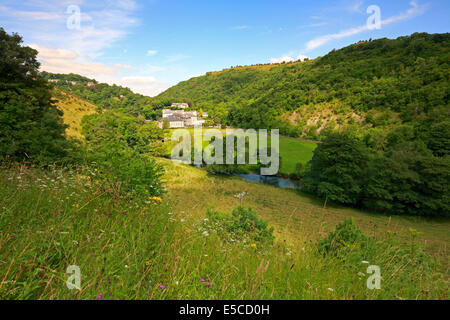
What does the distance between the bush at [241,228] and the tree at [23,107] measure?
13212 mm

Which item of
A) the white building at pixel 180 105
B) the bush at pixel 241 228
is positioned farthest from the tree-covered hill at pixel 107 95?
the bush at pixel 241 228

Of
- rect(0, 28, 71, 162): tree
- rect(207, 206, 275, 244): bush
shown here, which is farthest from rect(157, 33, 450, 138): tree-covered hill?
rect(0, 28, 71, 162): tree

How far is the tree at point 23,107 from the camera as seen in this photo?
50.2ft

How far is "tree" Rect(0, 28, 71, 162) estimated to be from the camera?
50.2 feet

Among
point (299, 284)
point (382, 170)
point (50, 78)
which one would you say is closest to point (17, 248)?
point (299, 284)

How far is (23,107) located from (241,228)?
22.8 m

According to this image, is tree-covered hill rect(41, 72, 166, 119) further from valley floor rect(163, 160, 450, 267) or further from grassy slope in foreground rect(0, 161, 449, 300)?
grassy slope in foreground rect(0, 161, 449, 300)

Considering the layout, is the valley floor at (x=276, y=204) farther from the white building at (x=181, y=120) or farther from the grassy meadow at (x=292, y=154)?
the white building at (x=181, y=120)

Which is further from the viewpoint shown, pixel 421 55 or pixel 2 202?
pixel 421 55

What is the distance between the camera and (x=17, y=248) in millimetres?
2150

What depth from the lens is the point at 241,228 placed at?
849cm

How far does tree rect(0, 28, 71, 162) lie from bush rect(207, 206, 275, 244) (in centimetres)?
1321

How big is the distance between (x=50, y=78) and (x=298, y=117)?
19139 centimetres

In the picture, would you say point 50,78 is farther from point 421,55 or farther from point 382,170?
point 421,55
